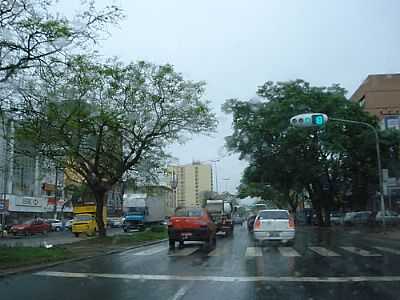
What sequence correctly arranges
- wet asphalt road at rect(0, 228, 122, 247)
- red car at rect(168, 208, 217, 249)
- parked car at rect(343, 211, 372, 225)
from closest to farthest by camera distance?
1. red car at rect(168, 208, 217, 249)
2. wet asphalt road at rect(0, 228, 122, 247)
3. parked car at rect(343, 211, 372, 225)

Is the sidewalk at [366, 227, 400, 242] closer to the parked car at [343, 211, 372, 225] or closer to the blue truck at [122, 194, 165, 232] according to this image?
the parked car at [343, 211, 372, 225]

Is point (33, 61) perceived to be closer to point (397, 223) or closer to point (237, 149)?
point (237, 149)

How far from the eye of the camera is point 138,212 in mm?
55219

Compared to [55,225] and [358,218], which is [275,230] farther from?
[55,225]

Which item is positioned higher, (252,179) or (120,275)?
(252,179)

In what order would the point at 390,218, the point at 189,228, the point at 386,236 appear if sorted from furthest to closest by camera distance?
the point at 390,218, the point at 386,236, the point at 189,228

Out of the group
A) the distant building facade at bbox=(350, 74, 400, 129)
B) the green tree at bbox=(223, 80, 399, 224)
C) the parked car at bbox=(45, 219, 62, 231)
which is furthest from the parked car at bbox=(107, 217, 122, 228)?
the distant building facade at bbox=(350, 74, 400, 129)

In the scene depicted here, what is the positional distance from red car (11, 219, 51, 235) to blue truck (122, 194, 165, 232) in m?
7.67

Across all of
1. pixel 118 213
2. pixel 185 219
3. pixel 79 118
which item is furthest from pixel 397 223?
pixel 118 213

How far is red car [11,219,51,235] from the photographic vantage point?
45531 mm

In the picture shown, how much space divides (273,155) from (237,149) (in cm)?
314

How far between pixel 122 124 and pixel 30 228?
2393 cm

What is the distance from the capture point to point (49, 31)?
15586 millimetres


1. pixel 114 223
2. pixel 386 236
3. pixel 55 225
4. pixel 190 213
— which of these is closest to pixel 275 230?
pixel 190 213
